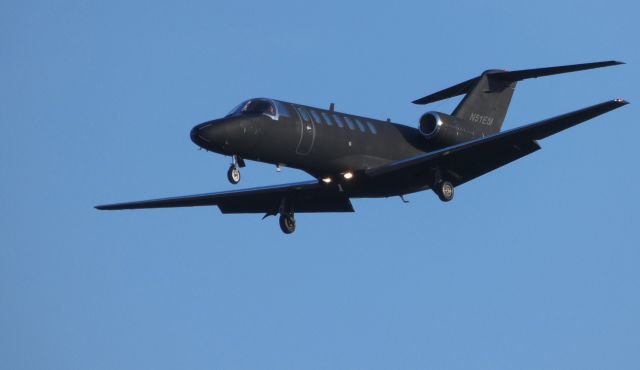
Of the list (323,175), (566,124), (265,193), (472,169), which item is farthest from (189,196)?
(566,124)

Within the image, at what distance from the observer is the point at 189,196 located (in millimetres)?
32906

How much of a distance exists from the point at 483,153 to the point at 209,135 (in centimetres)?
681

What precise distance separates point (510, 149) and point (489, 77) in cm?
432

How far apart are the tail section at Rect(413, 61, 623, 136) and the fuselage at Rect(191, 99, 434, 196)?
1959mm

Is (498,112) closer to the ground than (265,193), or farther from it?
farther from it

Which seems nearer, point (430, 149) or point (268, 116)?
point (268, 116)

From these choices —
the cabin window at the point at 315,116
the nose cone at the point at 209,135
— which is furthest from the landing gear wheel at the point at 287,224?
the nose cone at the point at 209,135

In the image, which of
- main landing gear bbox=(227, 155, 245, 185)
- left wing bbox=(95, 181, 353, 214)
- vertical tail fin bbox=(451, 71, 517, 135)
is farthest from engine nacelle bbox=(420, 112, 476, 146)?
main landing gear bbox=(227, 155, 245, 185)

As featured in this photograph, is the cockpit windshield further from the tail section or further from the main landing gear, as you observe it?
the tail section

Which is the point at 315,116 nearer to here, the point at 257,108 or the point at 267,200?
the point at 257,108

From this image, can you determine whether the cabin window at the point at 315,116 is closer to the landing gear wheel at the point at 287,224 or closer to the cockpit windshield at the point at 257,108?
the cockpit windshield at the point at 257,108

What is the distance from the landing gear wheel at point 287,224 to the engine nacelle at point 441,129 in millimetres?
3909

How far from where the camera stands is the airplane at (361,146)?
94.0 feet

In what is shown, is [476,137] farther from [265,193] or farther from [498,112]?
[265,193]
